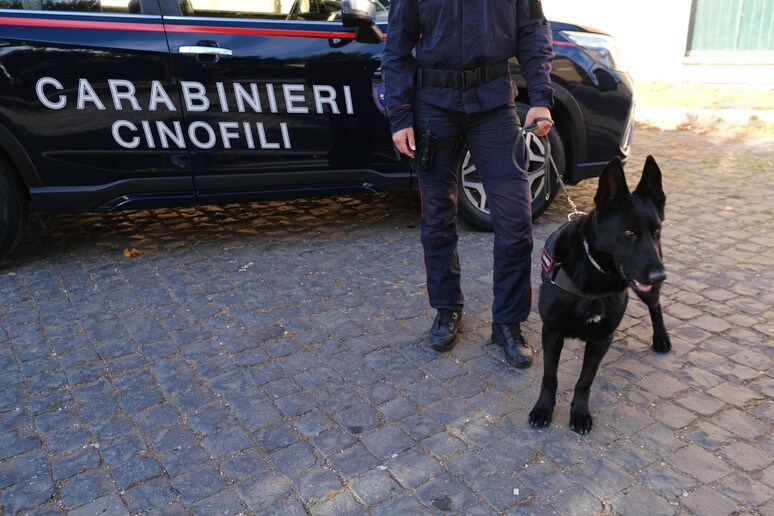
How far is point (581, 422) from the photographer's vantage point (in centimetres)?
271

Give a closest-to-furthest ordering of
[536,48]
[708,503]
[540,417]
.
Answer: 1. [708,503]
2. [540,417]
3. [536,48]

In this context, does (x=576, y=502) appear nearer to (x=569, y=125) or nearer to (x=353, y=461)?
(x=353, y=461)

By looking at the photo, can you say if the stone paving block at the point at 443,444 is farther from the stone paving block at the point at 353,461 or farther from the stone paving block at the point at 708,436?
the stone paving block at the point at 708,436

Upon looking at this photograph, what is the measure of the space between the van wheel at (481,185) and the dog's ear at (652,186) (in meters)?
2.16

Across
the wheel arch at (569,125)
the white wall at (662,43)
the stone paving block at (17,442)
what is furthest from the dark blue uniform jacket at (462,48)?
the white wall at (662,43)

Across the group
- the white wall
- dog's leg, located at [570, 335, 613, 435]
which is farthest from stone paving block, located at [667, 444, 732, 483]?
the white wall

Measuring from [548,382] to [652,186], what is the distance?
865 millimetres

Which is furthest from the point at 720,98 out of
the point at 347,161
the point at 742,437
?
the point at 742,437

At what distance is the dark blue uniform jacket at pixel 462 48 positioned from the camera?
2.98 metres

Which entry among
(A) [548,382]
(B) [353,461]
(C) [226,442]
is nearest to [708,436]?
(A) [548,382]

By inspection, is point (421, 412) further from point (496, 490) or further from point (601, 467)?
point (601, 467)

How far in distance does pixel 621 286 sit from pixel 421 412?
95 cm

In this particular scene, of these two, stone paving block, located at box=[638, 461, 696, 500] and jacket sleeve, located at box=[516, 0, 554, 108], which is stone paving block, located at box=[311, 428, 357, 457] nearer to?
stone paving block, located at box=[638, 461, 696, 500]

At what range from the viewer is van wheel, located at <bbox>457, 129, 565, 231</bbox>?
474 cm
